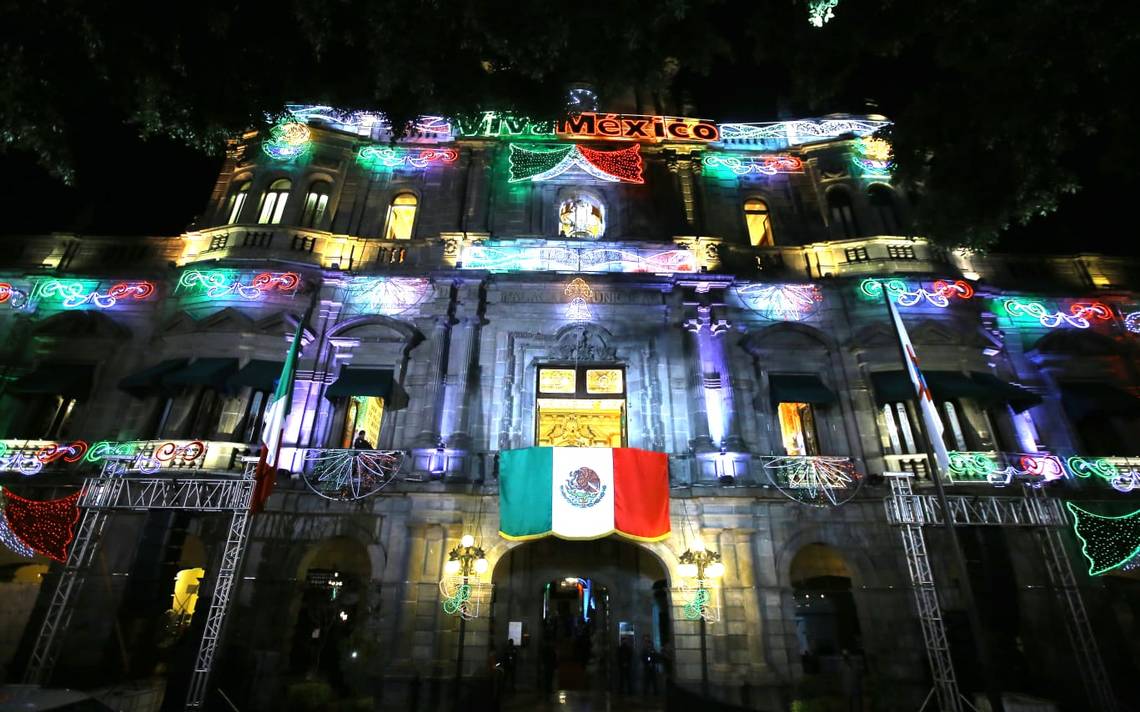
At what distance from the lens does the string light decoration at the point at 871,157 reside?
63.4ft

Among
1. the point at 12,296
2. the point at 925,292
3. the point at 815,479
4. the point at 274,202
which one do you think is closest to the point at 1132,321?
the point at 925,292

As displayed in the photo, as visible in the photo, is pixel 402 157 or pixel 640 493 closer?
pixel 640 493

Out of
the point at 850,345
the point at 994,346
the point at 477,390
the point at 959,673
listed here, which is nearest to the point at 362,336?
the point at 477,390

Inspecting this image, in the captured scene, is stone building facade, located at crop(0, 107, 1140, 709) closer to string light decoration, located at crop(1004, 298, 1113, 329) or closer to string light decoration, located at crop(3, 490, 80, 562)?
string light decoration, located at crop(1004, 298, 1113, 329)

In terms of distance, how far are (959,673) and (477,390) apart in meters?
13.2

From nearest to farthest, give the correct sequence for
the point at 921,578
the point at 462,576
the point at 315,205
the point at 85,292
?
the point at 921,578 < the point at 462,576 < the point at 85,292 < the point at 315,205

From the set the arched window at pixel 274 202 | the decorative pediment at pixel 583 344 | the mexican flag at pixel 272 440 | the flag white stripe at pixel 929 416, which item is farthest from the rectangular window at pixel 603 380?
the arched window at pixel 274 202

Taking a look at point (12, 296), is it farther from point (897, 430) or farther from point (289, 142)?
point (897, 430)

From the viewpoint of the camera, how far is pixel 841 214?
19.2 metres

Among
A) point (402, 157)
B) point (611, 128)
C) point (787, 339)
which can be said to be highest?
point (611, 128)

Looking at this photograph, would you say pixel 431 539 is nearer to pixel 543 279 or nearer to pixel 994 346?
pixel 543 279

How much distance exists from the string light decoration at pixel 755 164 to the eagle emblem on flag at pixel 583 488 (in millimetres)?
12571

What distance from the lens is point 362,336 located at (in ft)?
52.6

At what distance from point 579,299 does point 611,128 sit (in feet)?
24.5
